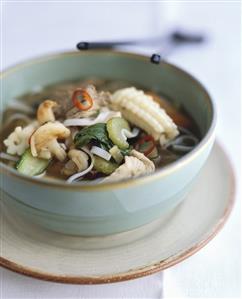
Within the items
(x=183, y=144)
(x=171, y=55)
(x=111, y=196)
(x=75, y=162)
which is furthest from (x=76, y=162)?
(x=171, y=55)

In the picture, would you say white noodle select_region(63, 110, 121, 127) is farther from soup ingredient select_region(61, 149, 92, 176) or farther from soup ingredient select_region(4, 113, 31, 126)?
soup ingredient select_region(4, 113, 31, 126)

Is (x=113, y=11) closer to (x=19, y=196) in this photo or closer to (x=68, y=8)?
(x=68, y=8)

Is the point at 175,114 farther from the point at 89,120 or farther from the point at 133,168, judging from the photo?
the point at 133,168

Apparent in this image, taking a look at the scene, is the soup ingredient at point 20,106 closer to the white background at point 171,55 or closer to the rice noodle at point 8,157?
the rice noodle at point 8,157

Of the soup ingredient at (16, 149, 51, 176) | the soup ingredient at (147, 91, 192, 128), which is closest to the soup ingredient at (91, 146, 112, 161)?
the soup ingredient at (16, 149, 51, 176)

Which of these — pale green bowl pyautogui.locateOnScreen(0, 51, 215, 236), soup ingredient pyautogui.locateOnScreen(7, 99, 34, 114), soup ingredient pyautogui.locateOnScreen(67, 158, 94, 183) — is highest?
soup ingredient pyautogui.locateOnScreen(7, 99, 34, 114)

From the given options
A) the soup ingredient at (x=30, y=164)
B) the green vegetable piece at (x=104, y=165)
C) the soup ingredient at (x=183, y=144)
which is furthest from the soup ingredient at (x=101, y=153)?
the soup ingredient at (x=183, y=144)
